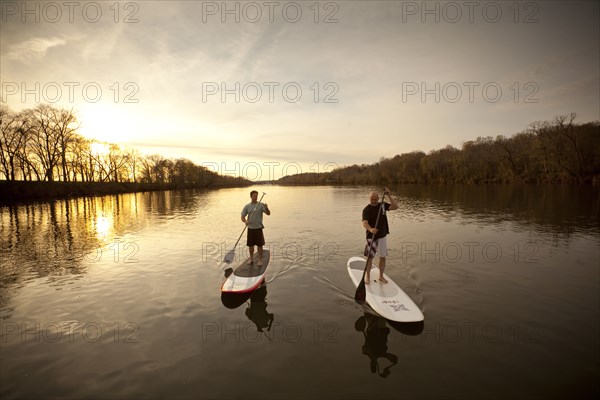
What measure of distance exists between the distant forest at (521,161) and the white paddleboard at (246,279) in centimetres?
8439

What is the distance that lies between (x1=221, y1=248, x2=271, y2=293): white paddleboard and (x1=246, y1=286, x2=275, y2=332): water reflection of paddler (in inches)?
11.0

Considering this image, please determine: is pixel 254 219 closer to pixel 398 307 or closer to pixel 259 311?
pixel 259 311

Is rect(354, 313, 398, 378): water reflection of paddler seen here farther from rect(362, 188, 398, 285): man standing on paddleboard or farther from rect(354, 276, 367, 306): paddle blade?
rect(362, 188, 398, 285): man standing on paddleboard

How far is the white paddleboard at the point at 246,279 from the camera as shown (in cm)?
832

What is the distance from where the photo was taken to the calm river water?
15.7ft

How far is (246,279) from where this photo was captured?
8.94 metres

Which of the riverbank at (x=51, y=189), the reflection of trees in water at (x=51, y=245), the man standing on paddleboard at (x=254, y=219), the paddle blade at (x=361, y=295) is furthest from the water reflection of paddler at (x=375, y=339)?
the riverbank at (x=51, y=189)

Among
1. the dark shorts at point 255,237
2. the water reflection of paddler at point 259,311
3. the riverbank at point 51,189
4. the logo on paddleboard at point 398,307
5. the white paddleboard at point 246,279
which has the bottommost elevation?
the water reflection of paddler at point 259,311

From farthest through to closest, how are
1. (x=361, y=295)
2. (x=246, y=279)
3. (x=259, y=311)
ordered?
(x=246, y=279) → (x=361, y=295) → (x=259, y=311)

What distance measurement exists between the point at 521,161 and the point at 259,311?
346ft

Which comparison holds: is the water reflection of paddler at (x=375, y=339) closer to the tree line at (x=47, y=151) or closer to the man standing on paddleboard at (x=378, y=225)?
the man standing on paddleboard at (x=378, y=225)

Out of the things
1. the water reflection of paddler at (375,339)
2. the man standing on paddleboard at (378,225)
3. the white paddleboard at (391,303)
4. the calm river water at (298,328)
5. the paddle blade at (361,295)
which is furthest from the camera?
the man standing on paddleboard at (378,225)

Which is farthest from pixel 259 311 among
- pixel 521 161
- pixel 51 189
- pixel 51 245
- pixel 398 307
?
pixel 521 161

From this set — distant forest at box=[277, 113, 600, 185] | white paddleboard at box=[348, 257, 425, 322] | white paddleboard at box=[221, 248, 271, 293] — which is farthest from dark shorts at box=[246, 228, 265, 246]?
distant forest at box=[277, 113, 600, 185]
